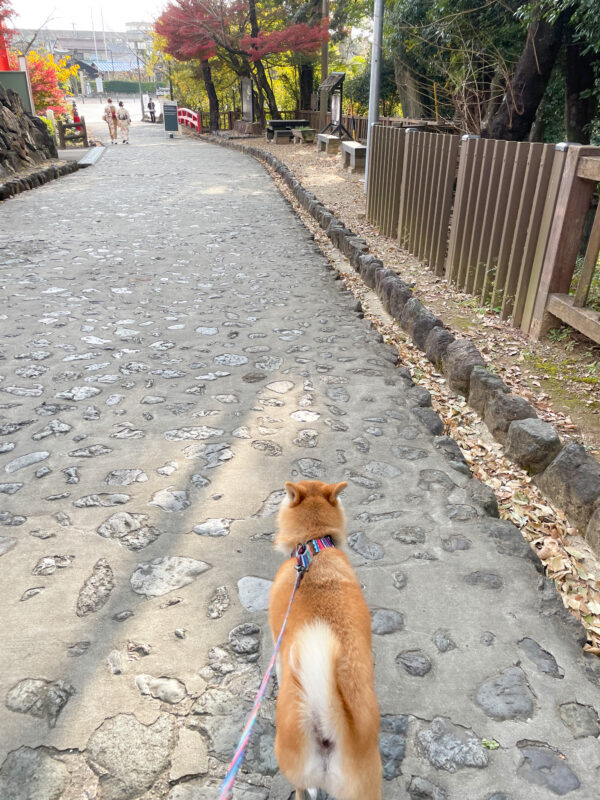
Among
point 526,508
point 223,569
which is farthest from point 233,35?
point 223,569

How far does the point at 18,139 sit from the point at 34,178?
260 cm

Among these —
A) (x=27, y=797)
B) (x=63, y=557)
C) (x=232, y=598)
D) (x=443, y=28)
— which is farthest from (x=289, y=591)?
(x=443, y=28)

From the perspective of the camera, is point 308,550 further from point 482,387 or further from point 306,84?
point 306,84

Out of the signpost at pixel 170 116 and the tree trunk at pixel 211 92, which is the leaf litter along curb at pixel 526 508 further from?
the signpost at pixel 170 116

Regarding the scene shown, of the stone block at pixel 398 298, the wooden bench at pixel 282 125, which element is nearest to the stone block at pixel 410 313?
the stone block at pixel 398 298

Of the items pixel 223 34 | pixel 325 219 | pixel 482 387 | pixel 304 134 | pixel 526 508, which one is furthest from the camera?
pixel 223 34

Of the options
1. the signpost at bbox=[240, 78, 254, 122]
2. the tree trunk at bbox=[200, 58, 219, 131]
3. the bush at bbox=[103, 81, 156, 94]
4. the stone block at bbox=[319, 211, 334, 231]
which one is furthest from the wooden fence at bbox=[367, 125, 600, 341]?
the bush at bbox=[103, 81, 156, 94]

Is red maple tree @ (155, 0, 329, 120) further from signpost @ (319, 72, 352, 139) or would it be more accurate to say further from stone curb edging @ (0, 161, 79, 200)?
stone curb edging @ (0, 161, 79, 200)

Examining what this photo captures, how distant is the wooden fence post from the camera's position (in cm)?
452

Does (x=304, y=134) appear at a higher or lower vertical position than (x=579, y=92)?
lower

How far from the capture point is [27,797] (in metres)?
1.84

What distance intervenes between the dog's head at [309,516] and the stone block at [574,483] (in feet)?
5.12

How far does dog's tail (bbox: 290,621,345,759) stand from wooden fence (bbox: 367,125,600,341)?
12.2 feet

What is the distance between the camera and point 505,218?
5.61m
